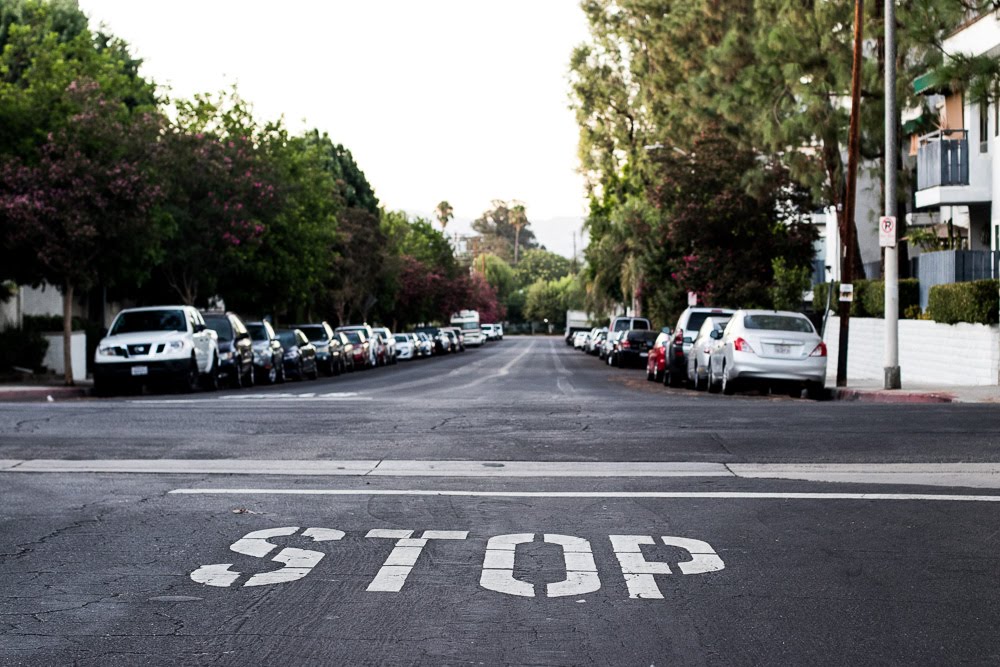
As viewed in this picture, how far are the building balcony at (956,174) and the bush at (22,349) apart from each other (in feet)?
75.5

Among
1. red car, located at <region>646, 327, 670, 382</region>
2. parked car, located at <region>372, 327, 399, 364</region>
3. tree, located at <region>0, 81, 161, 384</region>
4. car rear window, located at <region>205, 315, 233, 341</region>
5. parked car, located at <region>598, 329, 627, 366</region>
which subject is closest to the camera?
tree, located at <region>0, 81, 161, 384</region>

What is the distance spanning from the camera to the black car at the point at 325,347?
43188mm

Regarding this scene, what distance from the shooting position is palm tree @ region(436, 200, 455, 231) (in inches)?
6309

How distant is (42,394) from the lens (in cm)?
2692

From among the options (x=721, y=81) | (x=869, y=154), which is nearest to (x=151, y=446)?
(x=869, y=154)

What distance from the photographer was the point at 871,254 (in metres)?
48.9

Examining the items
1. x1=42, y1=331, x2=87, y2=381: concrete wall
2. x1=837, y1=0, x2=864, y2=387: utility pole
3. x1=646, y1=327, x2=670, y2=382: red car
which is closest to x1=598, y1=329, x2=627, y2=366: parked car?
x1=646, y1=327, x2=670, y2=382: red car

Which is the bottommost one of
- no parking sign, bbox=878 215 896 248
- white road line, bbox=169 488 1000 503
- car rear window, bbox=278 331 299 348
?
white road line, bbox=169 488 1000 503

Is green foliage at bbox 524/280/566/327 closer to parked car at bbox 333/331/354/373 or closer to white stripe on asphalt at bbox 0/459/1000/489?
parked car at bbox 333/331/354/373

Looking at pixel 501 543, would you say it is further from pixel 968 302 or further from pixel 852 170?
pixel 852 170

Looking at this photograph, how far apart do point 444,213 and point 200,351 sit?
133 meters

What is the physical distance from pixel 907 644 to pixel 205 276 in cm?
3566

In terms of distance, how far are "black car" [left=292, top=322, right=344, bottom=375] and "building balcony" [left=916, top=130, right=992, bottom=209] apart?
1948 centimetres

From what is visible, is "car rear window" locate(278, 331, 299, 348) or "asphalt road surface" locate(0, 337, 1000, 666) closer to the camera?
"asphalt road surface" locate(0, 337, 1000, 666)
